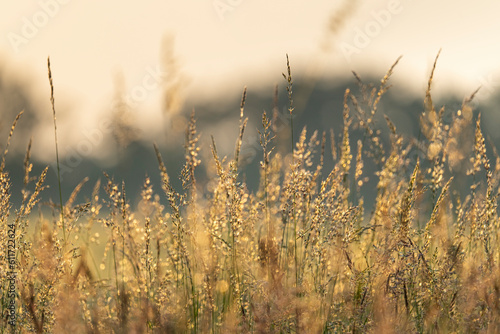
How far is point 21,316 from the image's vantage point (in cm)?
247

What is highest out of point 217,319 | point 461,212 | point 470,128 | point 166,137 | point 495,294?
point 470,128

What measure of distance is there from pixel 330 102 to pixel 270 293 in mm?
40426

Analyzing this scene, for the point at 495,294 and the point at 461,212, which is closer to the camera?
the point at 495,294

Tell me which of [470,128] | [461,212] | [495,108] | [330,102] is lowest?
[461,212]

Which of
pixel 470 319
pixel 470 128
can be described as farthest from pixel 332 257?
pixel 470 128

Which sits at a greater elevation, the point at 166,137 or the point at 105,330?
the point at 166,137

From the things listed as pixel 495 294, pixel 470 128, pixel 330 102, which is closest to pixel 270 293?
pixel 495 294

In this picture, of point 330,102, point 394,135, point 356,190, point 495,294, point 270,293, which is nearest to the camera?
point 270,293

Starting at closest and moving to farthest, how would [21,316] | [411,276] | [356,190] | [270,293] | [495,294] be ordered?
[270,293], [495,294], [411,276], [21,316], [356,190]

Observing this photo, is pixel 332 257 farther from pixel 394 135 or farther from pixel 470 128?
pixel 470 128

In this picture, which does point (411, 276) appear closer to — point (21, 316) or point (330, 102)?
point (21, 316)

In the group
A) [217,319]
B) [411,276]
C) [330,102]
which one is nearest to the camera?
[411,276]

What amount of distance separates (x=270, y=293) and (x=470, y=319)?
84 centimetres

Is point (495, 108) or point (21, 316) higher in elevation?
point (495, 108)
